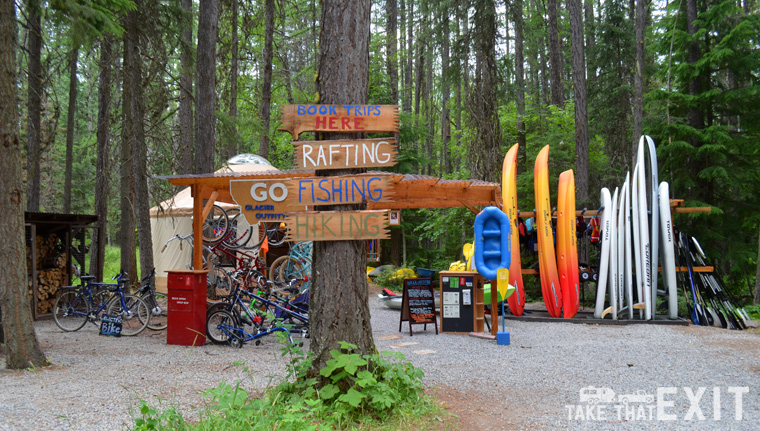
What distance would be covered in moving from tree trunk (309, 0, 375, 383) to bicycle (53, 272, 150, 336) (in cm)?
568

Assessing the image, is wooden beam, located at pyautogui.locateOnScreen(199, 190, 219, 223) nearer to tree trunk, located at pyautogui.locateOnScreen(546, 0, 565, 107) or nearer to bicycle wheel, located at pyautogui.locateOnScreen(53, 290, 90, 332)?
bicycle wheel, located at pyautogui.locateOnScreen(53, 290, 90, 332)

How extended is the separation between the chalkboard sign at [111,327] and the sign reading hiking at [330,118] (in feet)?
19.4

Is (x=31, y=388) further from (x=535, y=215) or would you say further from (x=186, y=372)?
(x=535, y=215)

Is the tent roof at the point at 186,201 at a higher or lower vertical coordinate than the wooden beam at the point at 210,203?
higher

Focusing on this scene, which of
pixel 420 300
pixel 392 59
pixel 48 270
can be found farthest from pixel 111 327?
pixel 392 59

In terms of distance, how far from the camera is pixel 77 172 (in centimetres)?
2848

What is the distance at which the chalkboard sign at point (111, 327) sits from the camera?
909 cm

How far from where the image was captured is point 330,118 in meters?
4.88

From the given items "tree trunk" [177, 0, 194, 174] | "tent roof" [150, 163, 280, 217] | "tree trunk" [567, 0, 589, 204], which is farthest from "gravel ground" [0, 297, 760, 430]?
"tent roof" [150, 163, 280, 217]

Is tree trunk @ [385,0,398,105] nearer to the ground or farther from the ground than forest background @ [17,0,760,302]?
farther from the ground

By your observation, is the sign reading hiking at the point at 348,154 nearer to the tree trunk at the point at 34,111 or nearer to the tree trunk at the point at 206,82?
the tree trunk at the point at 206,82

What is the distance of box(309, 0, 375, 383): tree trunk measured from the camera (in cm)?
482

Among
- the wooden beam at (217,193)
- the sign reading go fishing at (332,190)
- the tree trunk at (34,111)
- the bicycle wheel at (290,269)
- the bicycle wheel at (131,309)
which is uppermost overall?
the tree trunk at (34,111)

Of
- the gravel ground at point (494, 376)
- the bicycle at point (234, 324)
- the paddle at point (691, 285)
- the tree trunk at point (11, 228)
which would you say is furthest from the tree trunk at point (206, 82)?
the paddle at point (691, 285)
